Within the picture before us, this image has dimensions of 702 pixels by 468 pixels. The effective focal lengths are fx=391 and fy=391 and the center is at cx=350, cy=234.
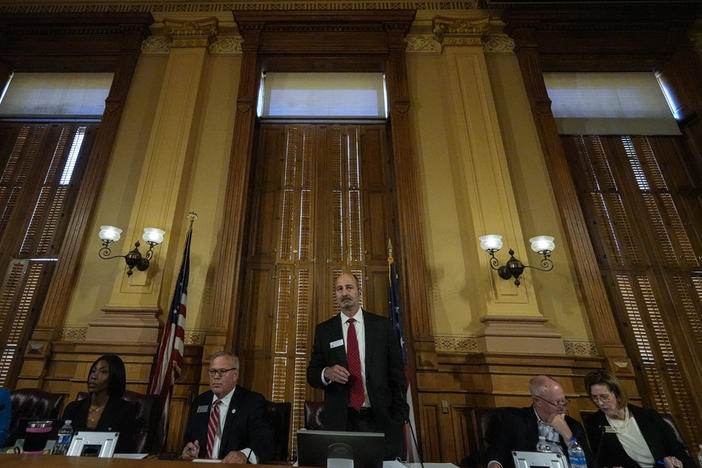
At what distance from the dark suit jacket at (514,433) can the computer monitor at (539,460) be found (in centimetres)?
61

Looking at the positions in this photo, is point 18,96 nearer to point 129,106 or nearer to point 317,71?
point 129,106

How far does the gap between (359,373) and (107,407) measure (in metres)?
1.47

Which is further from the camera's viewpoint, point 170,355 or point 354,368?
point 170,355

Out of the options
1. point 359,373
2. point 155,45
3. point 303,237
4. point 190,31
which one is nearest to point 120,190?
point 303,237

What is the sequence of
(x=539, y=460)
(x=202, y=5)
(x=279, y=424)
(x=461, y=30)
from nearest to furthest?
(x=539, y=460)
(x=279, y=424)
(x=461, y=30)
(x=202, y=5)

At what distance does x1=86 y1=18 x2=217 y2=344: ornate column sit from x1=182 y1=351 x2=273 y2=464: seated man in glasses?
1634mm

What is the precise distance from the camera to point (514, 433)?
210 cm

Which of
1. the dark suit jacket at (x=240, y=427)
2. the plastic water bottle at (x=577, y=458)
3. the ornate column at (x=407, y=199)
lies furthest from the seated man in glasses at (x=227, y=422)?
the ornate column at (x=407, y=199)

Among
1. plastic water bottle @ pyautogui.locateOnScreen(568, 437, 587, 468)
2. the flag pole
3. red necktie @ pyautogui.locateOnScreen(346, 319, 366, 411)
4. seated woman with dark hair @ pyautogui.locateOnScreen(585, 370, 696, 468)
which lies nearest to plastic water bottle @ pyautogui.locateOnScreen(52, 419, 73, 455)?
red necktie @ pyautogui.locateOnScreen(346, 319, 366, 411)

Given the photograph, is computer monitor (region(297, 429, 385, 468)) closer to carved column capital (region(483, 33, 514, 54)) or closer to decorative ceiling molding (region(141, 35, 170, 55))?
carved column capital (region(483, 33, 514, 54))

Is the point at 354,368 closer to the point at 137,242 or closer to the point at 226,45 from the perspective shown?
the point at 137,242

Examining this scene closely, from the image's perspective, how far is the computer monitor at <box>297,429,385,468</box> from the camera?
123 centimetres

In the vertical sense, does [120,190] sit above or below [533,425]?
above

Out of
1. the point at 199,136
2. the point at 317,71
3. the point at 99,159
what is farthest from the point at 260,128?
the point at 99,159
